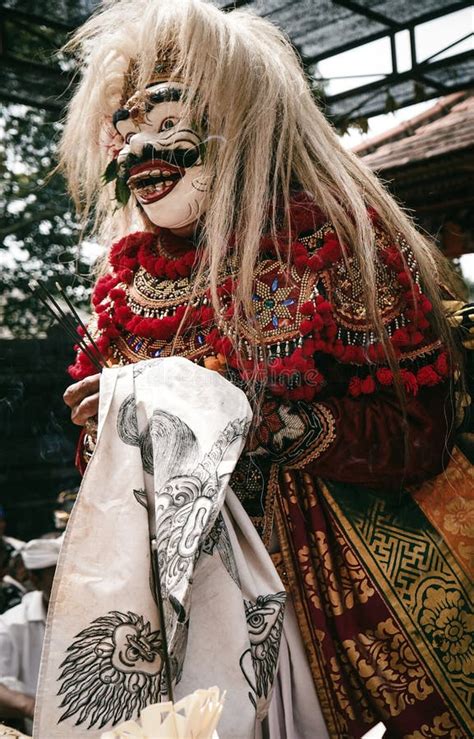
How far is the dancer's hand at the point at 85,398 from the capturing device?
5.90ft

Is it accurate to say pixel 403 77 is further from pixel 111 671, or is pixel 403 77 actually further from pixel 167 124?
pixel 111 671

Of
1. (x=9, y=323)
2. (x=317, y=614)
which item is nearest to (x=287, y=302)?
(x=317, y=614)

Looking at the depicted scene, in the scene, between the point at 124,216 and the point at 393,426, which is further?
the point at 124,216

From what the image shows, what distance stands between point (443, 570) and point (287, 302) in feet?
2.25

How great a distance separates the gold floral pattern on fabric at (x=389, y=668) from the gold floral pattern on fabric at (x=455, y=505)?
8.9 inches

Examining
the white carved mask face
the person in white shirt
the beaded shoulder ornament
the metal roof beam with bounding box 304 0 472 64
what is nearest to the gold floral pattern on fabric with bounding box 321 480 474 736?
the beaded shoulder ornament

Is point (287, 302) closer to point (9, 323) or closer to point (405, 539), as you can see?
point (405, 539)

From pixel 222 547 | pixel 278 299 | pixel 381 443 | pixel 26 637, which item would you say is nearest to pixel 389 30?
pixel 278 299

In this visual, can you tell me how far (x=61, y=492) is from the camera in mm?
3402

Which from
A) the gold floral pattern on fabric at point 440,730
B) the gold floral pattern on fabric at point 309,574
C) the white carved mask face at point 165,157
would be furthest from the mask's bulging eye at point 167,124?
the gold floral pattern on fabric at point 440,730

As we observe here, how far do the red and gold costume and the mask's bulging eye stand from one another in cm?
35

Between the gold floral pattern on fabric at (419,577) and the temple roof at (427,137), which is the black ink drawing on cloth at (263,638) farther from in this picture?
the temple roof at (427,137)

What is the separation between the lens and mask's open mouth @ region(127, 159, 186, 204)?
202 centimetres

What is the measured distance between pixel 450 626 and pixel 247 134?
3.94 ft
